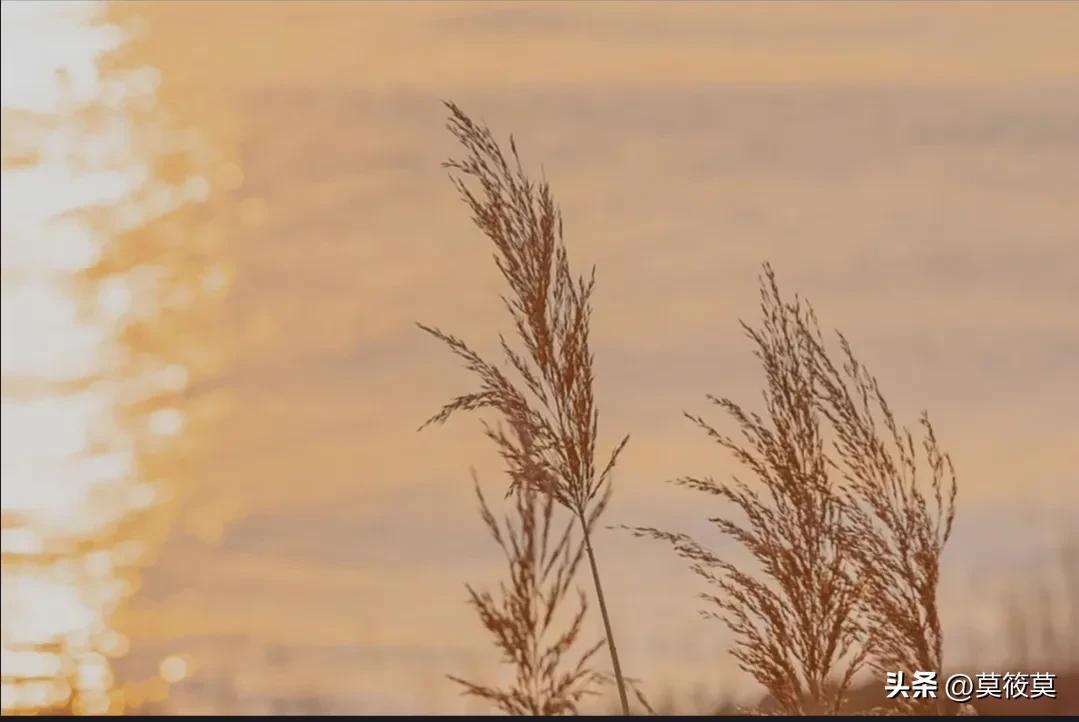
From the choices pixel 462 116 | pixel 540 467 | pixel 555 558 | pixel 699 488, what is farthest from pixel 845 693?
pixel 462 116

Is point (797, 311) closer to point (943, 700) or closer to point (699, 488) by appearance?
point (699, 488)

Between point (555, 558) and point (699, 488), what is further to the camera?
point (699, 488)

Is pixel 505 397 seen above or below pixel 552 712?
above

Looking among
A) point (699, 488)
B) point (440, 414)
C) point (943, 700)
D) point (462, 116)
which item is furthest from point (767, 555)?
point (462, 116)

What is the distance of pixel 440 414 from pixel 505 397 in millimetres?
231

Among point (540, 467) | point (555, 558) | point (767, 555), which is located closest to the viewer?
point (555, 558)

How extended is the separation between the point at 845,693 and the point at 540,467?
1.13 metres

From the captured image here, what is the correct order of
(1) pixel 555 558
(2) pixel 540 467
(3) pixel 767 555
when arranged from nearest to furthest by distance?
(1) pixel 555 558
(2) pixel 540 467
(3) pixel 767 555

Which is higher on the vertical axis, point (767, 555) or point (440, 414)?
point (440, 414)

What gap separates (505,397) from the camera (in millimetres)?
4789

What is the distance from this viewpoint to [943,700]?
472 cm

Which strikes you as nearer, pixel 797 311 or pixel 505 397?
pixel 505 397

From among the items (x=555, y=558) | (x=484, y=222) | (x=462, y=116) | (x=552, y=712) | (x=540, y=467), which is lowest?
(x=552, y=712)

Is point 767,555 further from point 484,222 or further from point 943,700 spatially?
point 484,222
